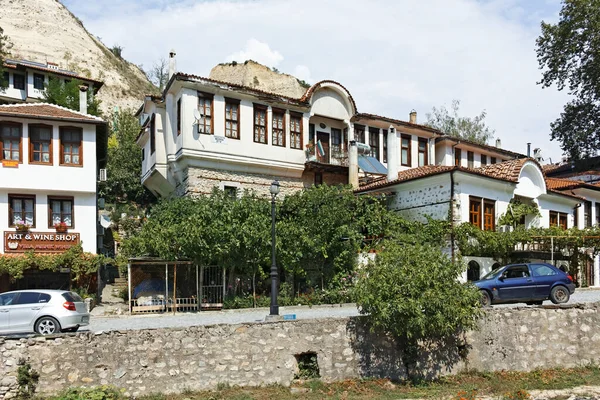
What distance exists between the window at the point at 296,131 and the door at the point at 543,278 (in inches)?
608

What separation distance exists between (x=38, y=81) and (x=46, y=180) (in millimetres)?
30123

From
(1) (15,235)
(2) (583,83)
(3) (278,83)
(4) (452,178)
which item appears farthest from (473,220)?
(3) (278,83)

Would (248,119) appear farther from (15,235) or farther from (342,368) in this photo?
(342,368)

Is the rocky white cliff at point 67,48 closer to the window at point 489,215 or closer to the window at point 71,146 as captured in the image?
the window at point 71,146

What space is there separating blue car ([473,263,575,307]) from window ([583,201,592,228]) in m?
17.6

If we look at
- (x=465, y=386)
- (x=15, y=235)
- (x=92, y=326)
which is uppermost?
(x=15, y=235)

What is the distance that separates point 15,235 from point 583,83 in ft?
129

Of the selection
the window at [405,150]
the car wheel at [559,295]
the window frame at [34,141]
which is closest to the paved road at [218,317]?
the car wheel at [559,295]

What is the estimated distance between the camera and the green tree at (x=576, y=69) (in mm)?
42375

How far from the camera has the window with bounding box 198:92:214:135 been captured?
29.6 meters

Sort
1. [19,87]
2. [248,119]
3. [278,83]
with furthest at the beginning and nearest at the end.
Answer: [278,83], [19,87], [248,119]

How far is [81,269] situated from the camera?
2491 cm

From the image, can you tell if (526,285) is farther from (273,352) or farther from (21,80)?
(21,80)

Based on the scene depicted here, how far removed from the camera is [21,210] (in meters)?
25.8
